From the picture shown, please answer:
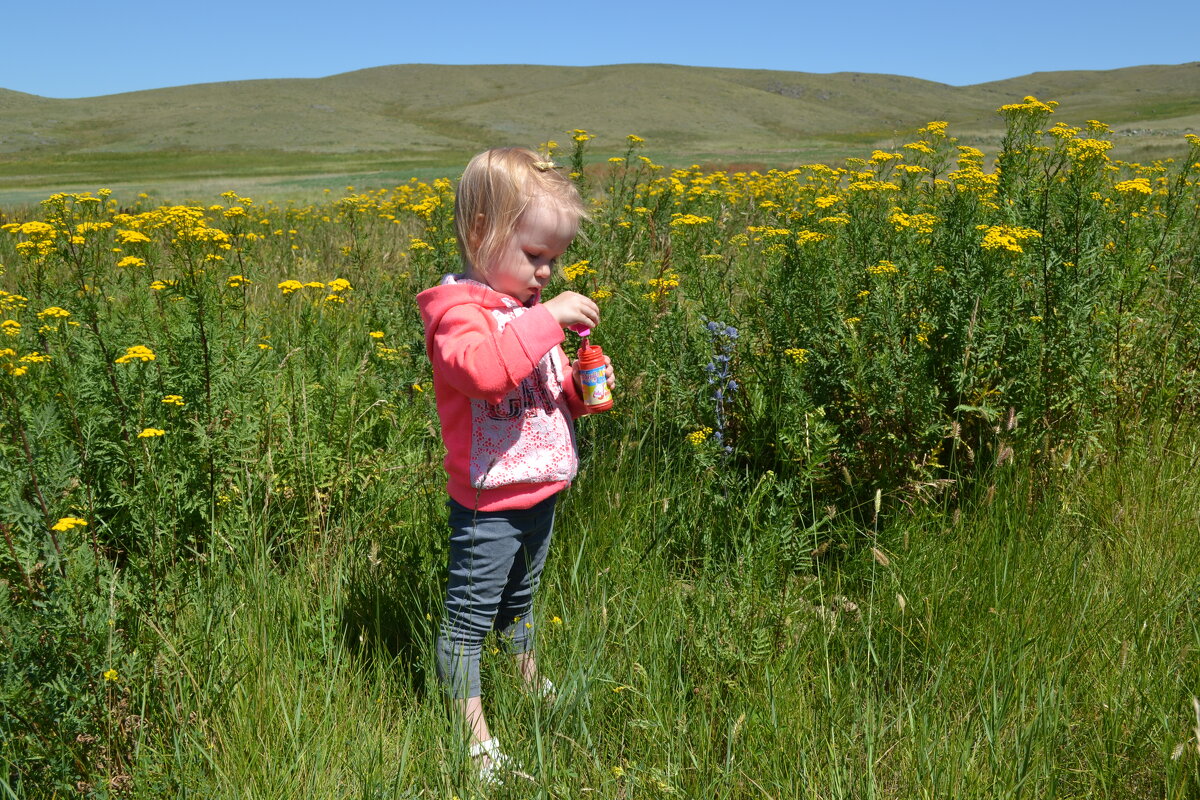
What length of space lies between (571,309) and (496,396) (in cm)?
31

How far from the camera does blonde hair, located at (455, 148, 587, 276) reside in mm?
2178

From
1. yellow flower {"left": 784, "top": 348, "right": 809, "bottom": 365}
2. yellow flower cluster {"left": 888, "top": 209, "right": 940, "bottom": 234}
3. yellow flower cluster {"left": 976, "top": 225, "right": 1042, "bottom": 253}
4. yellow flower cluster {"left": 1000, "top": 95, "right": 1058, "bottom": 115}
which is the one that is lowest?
yellow flower {"left": 784, "top": 348, "right": 809, "bottom": 365}

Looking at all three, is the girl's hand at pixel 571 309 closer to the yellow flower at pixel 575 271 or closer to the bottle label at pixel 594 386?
the bottle label at pixel 594 386

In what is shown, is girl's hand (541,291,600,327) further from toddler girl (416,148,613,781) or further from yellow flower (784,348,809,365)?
yellow flower (784,348,809,365)

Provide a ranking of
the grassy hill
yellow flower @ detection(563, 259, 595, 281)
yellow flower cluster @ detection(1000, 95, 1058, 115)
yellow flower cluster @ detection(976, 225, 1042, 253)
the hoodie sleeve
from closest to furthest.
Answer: the hoodie sleeve → yellow flower cluster @ detection(976, 225, 1042, 253) → yellow flower @ detection(563, 259, 595, 281) → yellow flower cluster @ detection(1000, 95, 1058, 115) → the grassy hill

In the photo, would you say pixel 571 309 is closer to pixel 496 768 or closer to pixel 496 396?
pixel 496 396

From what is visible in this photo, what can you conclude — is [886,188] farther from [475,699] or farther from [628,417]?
[475,699]

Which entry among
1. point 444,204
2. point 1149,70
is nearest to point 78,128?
point 444,204

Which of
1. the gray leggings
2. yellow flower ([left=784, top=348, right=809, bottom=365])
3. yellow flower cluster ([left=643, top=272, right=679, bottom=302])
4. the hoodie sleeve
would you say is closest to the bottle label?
the hoodie sleeve

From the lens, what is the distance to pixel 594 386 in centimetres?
228

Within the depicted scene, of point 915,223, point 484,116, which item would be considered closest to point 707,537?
point 915,223

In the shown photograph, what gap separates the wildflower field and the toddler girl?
0.58 ft

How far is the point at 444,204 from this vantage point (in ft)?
20.3

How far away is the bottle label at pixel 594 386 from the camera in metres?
2.27
